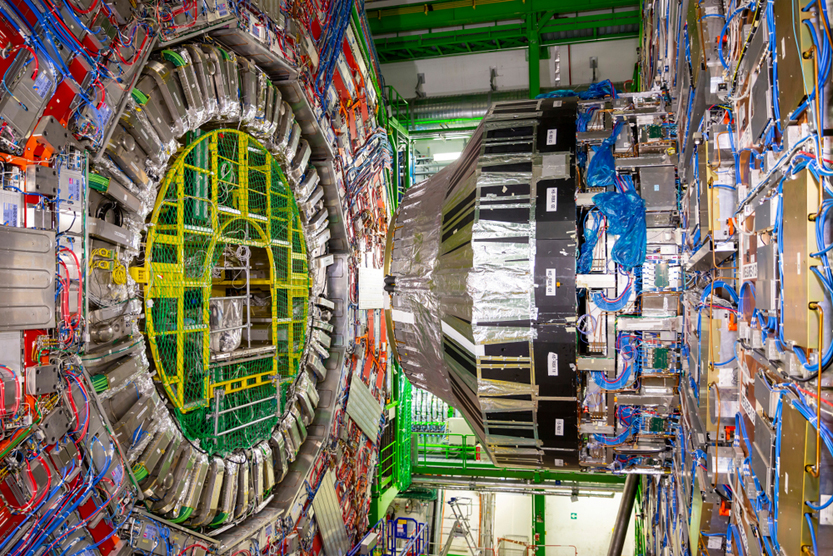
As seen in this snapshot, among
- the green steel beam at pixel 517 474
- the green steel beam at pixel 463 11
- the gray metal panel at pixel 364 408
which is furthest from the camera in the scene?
the green steel beam at pixel 517 474

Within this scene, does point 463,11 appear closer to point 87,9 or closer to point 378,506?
point 87,9

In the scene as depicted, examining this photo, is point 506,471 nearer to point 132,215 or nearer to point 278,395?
point 278,395

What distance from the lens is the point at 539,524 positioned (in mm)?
10281

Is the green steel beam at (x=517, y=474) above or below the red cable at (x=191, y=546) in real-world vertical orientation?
below

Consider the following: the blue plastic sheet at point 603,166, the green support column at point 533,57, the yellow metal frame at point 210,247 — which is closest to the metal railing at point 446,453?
the yellow metal frame at point 210,247

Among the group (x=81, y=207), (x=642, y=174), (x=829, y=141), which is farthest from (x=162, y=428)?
(x=829, y=141)

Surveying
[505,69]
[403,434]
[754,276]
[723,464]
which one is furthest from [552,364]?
[505,69]

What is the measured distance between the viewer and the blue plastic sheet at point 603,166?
13.3 ft

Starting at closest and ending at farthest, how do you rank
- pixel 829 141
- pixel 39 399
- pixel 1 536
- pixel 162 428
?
pixel 829 141 < pixel 1 536 < pixel 39 399 < pixel 162 428

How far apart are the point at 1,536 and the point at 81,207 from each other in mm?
1969

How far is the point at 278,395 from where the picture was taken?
6.14m

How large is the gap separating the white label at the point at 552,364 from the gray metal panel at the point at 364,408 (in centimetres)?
404

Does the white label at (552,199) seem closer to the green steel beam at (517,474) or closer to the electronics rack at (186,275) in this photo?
the electronics rack at (186,275)

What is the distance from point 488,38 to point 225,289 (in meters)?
6.37
